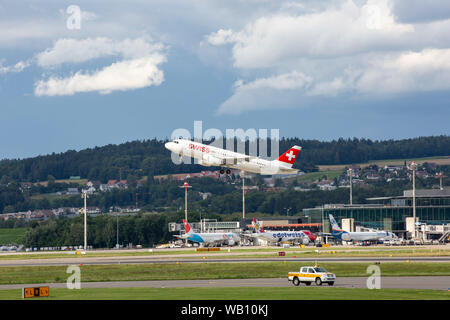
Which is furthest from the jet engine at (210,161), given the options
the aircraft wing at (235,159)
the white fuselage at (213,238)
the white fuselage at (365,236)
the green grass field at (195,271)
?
the white fuselage at (365,236)

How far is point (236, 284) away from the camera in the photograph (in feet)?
261

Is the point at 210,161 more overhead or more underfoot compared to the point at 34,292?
more overhead

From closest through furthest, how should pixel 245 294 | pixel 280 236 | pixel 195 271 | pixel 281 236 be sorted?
pixel 245 294 < pixel 195 271 < pixel 280 236 < pixel 281 236

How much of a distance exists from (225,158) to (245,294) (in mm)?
57342

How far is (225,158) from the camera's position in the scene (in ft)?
399

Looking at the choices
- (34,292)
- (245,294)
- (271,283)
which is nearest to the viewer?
(245,294)

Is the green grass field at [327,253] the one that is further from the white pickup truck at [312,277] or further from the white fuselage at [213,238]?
the white pickup truck at [312,277]

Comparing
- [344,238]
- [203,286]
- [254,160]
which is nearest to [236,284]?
[203,286]

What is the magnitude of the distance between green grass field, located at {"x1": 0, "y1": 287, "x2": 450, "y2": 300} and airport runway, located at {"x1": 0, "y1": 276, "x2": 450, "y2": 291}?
4896 millimetres

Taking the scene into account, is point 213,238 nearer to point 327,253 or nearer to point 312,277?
point 327,253

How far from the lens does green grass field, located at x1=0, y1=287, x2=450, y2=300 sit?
62.0m

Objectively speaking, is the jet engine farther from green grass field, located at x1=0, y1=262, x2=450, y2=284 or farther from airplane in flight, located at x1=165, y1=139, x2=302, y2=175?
green grass field, located at x1=0, y1=262, x2=450, y2=284

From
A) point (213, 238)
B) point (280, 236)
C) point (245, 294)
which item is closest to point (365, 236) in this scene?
point (280, 236)
